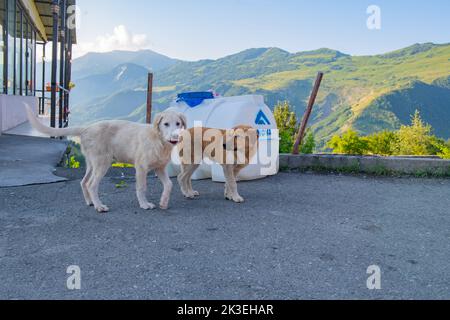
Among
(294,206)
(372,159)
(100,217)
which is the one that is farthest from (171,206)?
(372,159)

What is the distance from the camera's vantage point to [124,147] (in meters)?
4.71

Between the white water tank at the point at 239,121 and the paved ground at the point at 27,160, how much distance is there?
7.14ft

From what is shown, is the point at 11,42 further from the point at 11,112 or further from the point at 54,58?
the point at 54,58

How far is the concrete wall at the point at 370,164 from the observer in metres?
7.50

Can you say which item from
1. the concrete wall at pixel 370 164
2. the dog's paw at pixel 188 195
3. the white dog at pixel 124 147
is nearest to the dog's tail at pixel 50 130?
the white dog at pixel 124 147

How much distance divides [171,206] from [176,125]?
1079mm

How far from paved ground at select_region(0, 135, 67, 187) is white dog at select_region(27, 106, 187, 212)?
160 centimetres

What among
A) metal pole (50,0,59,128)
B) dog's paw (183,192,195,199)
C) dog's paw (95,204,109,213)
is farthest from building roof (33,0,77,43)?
dog's paw (95,204,109,213)

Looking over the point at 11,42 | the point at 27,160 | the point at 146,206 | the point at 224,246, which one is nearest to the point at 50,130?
the point at 146,206

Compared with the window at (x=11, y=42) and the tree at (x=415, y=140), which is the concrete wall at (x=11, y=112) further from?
the tree at (x=415, y=140)

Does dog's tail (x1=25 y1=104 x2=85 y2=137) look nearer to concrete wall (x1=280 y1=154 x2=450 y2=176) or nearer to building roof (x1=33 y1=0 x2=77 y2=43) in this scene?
concrete wall (x1=280 y1=154 x2=450 y2=176)

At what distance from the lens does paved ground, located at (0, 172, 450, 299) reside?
8.64ft

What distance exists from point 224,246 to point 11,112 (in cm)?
1257
